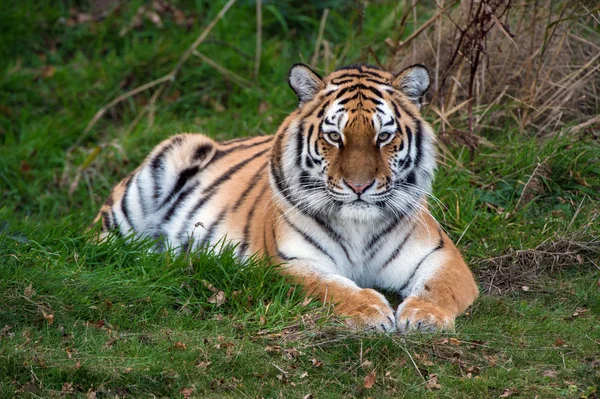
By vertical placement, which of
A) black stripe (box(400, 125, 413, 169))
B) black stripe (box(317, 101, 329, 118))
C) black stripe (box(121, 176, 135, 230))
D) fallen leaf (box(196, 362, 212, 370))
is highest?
black stripe (box(317, 101, 329, 118))

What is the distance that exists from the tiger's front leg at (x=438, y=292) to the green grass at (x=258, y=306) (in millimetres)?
83

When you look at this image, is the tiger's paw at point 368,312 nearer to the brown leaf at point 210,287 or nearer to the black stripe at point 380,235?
the black stripe at point 380,235

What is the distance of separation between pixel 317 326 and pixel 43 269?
4.43ft

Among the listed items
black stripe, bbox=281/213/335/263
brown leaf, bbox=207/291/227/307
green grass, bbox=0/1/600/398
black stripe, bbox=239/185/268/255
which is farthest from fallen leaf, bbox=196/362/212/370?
black stripe, bbox=239/185/268/255

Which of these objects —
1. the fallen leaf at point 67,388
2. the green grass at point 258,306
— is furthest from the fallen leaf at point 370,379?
the fallen leaf at point 67,388

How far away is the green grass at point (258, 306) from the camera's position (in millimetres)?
3641

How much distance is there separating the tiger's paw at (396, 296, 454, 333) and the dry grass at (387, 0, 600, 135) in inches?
75.0

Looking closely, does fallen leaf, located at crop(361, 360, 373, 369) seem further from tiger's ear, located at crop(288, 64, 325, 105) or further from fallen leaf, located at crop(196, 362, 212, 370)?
tiger's ear, located at crop(288, 64, 325, 105)

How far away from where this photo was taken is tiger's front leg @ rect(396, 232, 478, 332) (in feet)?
13.4

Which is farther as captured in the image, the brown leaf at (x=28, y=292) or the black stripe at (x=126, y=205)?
the black stripe at (x=126, y=205)

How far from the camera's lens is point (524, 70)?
6.29 m

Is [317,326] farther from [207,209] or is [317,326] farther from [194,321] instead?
[207,209]

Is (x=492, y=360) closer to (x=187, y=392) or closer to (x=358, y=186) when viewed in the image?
(x=358, y=186)

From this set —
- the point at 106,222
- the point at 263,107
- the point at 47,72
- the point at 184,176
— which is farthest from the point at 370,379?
the point at 47,72
